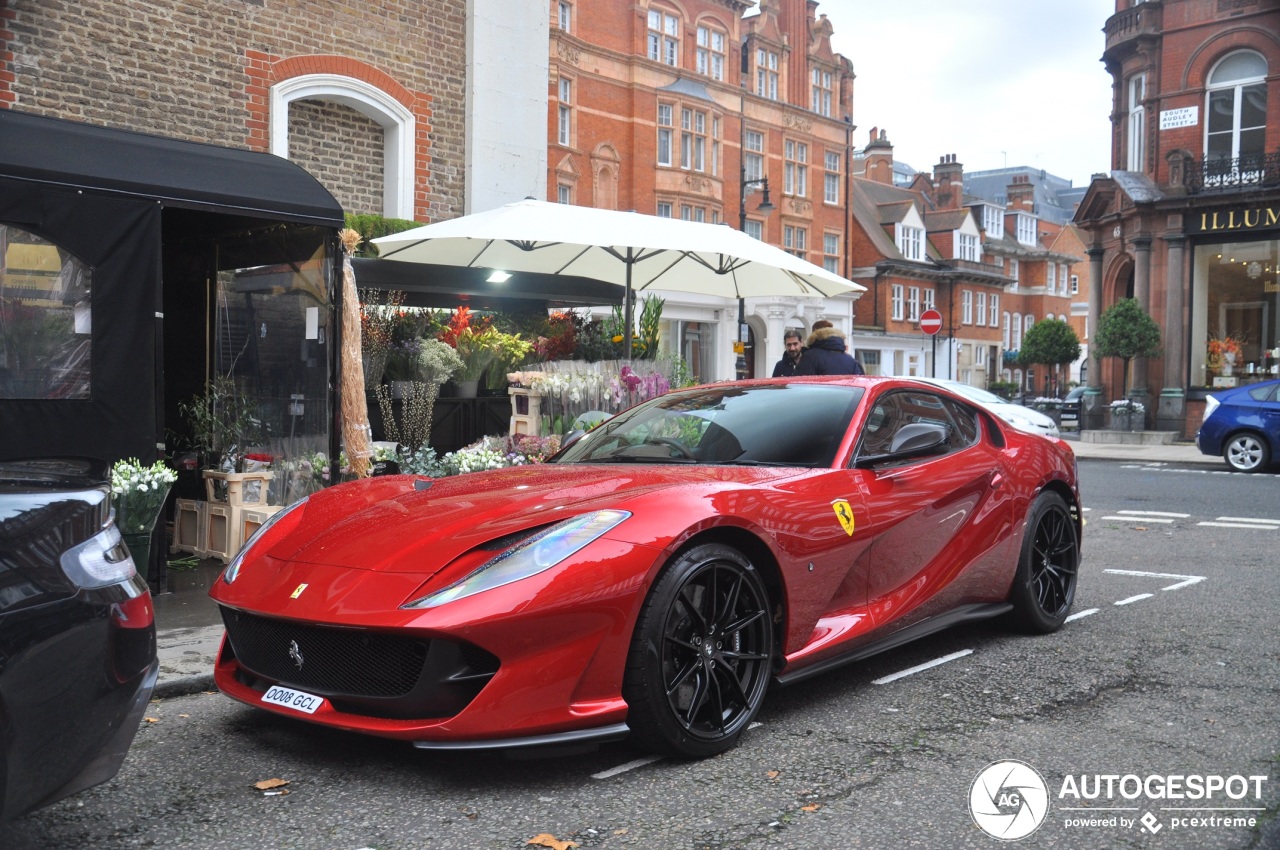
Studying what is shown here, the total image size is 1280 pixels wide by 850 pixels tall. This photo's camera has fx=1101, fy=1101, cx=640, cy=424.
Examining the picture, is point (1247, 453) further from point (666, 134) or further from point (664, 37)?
point (664, 37)

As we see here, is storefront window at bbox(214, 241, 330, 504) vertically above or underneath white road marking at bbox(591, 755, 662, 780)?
above

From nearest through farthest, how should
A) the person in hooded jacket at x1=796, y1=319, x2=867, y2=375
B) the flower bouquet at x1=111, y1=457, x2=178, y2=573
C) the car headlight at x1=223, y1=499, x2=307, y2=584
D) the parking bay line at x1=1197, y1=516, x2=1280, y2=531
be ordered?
1. the car headlight at x1=223, y1=499, x2=307, y2=584
2. the flower bouquet at x1=111, y1=457, x2=178, y2=573
3. the person in hooded jacket at x1=796, y1=319, x2=867, y2=375
4. the parking bay line at x1=1197, y1=516, x2=1280, y2=531

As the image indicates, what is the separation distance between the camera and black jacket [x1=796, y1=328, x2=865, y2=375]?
388 inches

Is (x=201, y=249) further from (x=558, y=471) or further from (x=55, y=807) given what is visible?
(x=55, y=807)

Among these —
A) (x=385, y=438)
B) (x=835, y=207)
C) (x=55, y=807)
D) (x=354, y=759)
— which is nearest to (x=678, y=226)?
(x=385, y=438)

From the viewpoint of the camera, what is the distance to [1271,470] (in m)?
18.1

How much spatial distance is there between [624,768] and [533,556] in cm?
81

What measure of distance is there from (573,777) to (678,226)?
6181mm

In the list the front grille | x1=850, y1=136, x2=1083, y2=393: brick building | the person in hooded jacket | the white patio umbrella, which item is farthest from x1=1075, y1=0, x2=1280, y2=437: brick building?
the front grille

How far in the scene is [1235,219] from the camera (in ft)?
87.9

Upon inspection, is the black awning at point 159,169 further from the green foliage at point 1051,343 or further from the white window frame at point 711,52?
the green foliage at point 1051,343

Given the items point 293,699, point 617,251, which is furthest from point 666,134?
point 293,699

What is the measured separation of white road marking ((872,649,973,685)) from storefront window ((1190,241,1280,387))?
1000 inches

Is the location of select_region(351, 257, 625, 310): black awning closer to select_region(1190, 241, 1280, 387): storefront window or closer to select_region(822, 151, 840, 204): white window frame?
select_region(1190, 241, 1280, 387): storefront window
